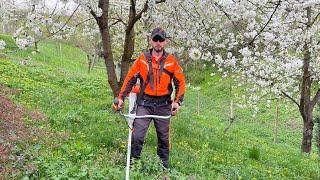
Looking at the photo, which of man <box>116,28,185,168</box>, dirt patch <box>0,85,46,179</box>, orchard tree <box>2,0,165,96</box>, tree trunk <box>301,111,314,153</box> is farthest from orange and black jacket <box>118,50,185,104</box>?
tree trunk <box>301,111,314,153</box>

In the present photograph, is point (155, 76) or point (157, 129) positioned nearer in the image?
point (155, 76)

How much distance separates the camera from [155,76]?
6.50 m

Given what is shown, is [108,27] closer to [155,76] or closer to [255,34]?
[255,34]

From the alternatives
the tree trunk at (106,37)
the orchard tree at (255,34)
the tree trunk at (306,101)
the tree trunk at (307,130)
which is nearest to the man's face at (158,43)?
the orchard tree at (255,34)

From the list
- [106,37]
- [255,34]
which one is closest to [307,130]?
[255,34]

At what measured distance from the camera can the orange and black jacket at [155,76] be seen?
6492 millimetres

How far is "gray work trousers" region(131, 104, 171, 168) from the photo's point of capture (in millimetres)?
6523

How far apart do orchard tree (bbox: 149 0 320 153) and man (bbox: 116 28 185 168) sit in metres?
1.67

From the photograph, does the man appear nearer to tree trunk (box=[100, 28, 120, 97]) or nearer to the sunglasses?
the sunglasses

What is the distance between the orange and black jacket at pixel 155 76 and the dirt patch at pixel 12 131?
1663 mm

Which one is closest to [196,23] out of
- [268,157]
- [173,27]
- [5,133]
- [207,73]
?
[173,27]

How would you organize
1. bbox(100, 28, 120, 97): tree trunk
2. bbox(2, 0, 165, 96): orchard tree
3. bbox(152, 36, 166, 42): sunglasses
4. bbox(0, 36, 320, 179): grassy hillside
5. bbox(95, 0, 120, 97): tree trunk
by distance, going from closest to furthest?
bbox(0, 36, 320, 179): grassy hillside → bbox(152, 36, 166, 42): sunglasses → bbox(2, 0, 165, 96): orchard tree → bbox(95, 0, 120, 97): tree trunk → bbox(100, 28, 120, 97): tree trunk

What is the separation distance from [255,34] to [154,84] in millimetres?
3892

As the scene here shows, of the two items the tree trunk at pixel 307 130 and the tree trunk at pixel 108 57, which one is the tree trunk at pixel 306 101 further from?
the tree trunk at pixel 108 57
